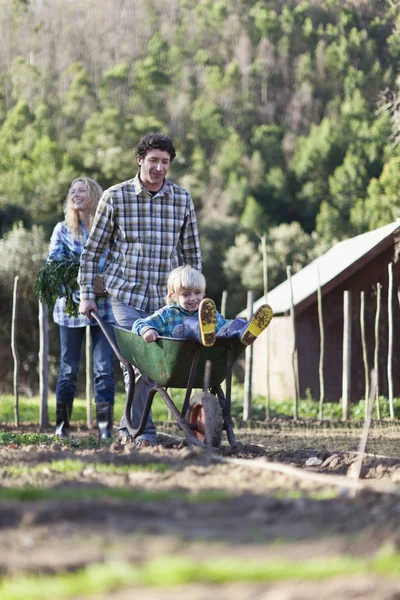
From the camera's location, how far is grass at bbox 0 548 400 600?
192cm

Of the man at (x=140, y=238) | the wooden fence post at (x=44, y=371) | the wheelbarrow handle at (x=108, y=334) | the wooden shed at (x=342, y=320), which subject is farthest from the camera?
the wooden shed at (x=342, y=320)

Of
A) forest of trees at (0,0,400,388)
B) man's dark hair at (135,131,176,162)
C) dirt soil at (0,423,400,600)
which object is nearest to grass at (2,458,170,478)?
dirt soil at (0,423,400,600)

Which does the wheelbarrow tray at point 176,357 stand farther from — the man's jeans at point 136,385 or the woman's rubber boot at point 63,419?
the woman's rubber boot at point 63,419

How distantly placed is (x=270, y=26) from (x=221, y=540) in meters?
61.3

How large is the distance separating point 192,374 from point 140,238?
116 cm

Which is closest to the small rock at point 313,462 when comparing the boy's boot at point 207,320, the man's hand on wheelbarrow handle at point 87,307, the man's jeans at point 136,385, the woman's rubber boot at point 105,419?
the boy's boot at point 207,320

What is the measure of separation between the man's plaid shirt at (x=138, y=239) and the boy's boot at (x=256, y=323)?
1020mm

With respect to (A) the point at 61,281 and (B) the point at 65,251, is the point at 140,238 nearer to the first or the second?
(A) the point at 61,281

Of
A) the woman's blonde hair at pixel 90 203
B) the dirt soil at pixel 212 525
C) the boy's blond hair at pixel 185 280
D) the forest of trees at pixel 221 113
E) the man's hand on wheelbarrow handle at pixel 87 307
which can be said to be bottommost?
the dirt soil at pixel 212 525

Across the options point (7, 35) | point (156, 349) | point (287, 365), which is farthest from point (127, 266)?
point (7, 35)

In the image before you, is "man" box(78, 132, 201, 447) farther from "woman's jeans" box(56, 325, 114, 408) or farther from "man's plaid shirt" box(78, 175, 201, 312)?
"woman's jeans" box(56, 325, 114, 408)

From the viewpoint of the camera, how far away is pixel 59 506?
2.57 m

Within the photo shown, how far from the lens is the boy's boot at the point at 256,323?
477 cm

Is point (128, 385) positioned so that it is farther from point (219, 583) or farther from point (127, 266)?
point (219, 583)
